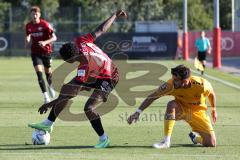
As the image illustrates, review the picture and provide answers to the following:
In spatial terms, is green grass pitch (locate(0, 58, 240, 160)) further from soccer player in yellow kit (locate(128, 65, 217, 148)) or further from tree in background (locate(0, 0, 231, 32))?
tree in background (locate(0, 0, 231, 32))

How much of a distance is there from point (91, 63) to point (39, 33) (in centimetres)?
692

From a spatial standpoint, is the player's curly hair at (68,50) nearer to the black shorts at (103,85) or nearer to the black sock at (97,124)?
the black shorts at (103,85)

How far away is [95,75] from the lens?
1094 cm

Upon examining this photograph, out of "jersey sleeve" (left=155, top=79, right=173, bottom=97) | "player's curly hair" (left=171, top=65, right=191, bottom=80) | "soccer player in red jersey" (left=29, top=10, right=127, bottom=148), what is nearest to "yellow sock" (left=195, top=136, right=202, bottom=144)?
"jersey sleeve" (left=155, top=79, right=173, bottom=97)

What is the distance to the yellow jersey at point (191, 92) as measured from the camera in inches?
422

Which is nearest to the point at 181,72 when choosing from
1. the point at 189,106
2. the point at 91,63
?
the point at 189,106

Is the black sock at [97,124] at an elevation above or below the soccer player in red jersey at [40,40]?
below

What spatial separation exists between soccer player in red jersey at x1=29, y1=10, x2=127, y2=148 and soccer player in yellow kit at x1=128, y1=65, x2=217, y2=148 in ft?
2.15

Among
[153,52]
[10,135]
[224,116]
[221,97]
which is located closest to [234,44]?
[153,52]

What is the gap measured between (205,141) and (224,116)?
4.26m

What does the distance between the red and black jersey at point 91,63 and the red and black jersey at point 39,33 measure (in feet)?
21.6

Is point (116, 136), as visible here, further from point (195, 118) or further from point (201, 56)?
point (201, 56)

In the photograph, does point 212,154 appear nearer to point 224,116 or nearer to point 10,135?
point 10,135

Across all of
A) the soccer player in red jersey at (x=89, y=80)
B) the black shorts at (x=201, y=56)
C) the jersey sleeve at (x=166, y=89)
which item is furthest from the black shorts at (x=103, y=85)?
the black shorts at (x=201, y=56)
